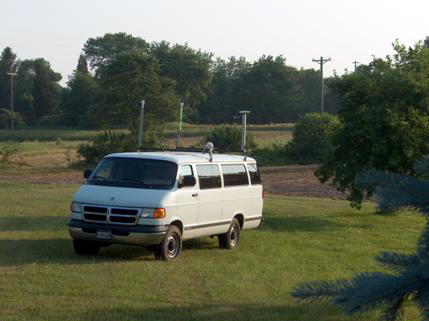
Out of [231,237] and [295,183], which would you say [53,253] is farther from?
[295,183]

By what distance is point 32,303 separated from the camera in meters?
9.27

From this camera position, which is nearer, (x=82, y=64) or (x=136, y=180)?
(x=136, y=180)

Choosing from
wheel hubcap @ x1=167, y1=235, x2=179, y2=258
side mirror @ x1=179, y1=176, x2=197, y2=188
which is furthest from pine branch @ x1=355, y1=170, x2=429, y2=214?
side mirror @ x1=179, y1=176, x2=197, y2=188

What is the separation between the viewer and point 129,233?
12.8 metres

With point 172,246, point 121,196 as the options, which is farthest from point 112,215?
point 172,246

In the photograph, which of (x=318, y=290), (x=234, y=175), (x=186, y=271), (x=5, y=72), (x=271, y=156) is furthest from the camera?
(x=5, y=72)

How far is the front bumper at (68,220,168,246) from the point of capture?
42.0 feet

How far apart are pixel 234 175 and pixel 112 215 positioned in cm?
350

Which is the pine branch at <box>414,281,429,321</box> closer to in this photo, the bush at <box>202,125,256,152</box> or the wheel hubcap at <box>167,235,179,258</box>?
the wheel hubcap at <box>167,235,179,258</box>

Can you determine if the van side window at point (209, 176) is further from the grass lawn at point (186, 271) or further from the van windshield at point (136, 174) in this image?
the grass lawn at point (186, 271)

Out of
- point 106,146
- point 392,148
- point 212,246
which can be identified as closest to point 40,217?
point 212,246

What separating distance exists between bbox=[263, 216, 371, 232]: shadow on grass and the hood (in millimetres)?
6183

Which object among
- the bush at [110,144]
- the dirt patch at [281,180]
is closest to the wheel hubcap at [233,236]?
the dirt patch at [281,180]

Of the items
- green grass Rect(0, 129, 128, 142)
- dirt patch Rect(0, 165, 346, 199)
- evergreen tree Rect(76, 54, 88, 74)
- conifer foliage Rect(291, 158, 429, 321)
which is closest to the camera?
conifer foliage Rect(291, 158, 429, 321)
